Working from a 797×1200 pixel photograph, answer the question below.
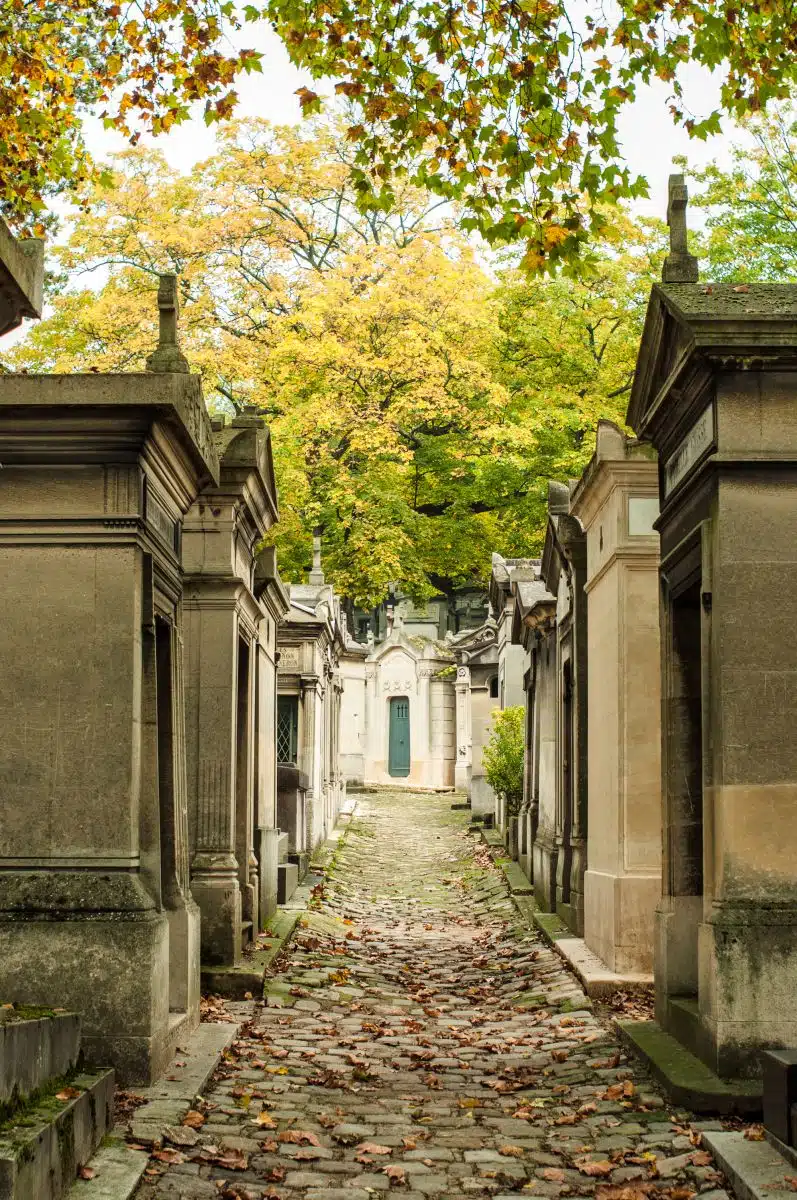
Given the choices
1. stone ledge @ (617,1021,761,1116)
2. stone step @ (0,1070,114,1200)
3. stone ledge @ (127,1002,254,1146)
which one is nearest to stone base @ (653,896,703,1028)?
stone ledge @ (617,1021,761,1116)

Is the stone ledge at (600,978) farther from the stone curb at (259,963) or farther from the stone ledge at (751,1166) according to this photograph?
the stone ledge at (751,1166)

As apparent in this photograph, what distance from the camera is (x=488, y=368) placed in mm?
29375

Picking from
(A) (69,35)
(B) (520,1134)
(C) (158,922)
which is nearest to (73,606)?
(C) (158,922)

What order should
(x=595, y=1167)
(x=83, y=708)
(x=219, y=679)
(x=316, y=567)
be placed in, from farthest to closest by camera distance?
1. (x=316, y=567)
2. (x=219, y=679)
3. (x=83, y=708)
4. (x=595, y=1167)

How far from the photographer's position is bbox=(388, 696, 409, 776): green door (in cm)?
3859

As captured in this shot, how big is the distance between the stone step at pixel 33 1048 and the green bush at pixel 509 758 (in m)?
14.5

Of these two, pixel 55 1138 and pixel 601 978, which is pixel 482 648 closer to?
pixel 601 978

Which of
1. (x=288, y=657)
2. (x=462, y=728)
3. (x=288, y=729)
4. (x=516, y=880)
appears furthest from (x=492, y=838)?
(x=462, y=728)

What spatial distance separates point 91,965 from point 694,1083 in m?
2.72

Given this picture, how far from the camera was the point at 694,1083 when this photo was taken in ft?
19.9

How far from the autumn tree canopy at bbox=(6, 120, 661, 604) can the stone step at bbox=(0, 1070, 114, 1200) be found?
20930 millimetres

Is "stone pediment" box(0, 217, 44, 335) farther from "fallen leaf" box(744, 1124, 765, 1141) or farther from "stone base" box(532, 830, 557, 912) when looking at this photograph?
"stone base" box(532, 830, 557, 912)

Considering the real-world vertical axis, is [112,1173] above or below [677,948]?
below

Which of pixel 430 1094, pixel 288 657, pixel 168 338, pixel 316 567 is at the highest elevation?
pixel 316 567
